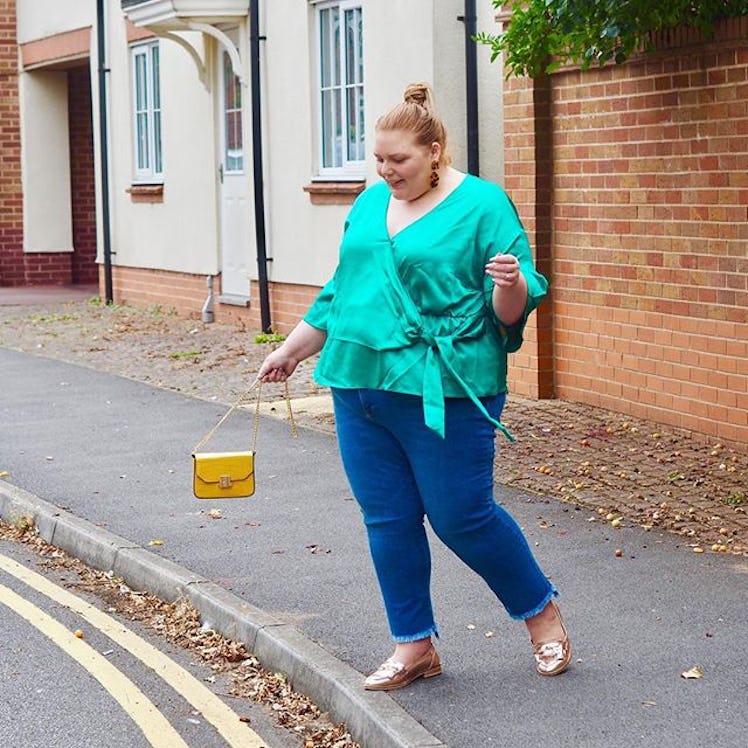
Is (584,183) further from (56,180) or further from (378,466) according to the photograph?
(56,180)

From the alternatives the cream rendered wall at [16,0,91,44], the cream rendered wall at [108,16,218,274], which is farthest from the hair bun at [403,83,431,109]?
the cream rendered wall at [16,0,91,44]

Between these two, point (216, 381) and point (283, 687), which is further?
point (216, 381)

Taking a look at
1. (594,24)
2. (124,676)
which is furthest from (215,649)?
(594,24)

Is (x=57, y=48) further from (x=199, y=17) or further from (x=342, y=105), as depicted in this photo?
(x=342, y=105)

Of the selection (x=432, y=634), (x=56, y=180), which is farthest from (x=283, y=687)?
(x=56, y=180)

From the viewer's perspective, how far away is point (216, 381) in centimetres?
1394

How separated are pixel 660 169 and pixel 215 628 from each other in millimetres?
5202

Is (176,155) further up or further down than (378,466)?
further up

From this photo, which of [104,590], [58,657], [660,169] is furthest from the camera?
[660,169]

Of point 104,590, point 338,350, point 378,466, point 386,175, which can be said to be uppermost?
point 386,175

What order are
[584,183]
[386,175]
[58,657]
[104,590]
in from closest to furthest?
[386,175], [58,657], [104,590], [584,183]

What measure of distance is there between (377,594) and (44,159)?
19.1 metres

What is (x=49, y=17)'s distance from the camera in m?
23.5

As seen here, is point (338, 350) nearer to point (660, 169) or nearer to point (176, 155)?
point (660, 169)
